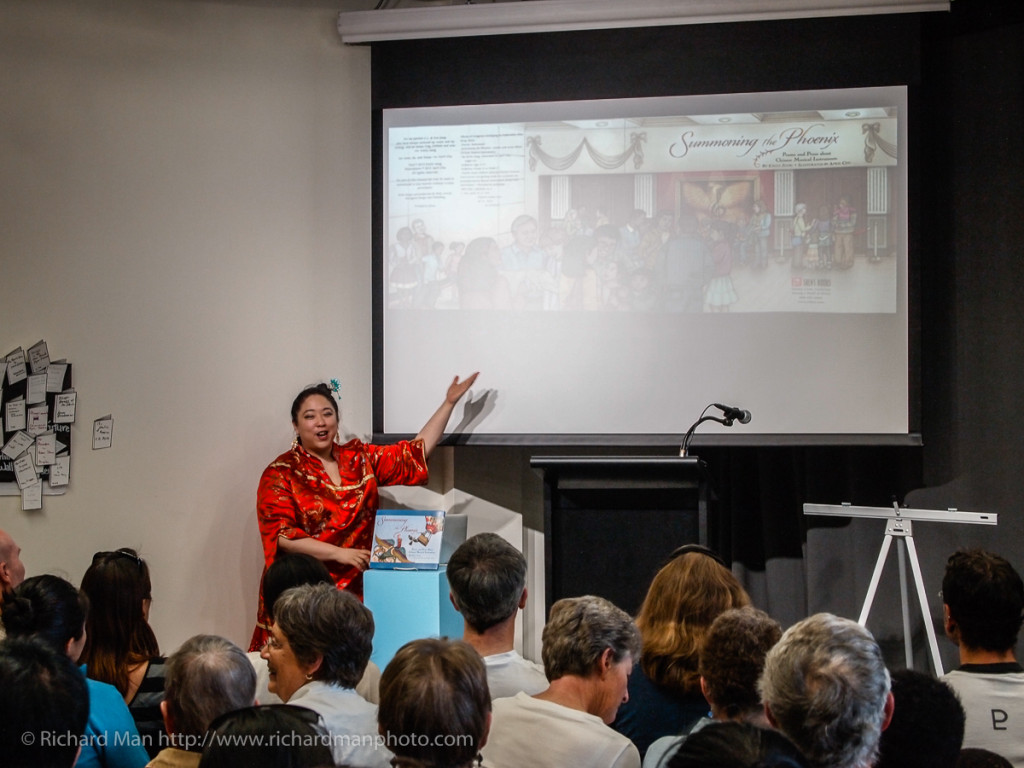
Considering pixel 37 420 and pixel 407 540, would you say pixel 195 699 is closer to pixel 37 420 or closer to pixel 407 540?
pixel 407 540

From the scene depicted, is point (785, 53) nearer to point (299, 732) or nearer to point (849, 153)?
point (849, 153)

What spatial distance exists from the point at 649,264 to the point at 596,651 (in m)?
2.47

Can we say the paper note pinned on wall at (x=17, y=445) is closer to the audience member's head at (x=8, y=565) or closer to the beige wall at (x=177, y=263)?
the beige wall at (x=177, y=263)

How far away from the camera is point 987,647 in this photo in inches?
86.2

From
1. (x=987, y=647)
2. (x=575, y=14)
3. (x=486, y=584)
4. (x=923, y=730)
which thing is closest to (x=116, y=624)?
(x=486, y=584)

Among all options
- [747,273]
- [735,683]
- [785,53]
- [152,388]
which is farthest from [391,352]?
[735,683]

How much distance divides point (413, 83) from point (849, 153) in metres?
1.86

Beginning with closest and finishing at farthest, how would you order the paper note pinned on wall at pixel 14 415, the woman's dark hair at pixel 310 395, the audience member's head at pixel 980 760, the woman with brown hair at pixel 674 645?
the audience member's head at pixel 980 760 < the woman with brown hair at pixel 674 645 < the woman's dark hair at pixel 310 395 < the paper note pinned on wall at pixel 14 415

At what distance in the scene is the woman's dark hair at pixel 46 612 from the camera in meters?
2.04

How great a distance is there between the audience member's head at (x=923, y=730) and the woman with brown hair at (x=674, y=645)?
1.69ft

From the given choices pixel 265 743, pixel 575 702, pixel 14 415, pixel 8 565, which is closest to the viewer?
pixel 265 743

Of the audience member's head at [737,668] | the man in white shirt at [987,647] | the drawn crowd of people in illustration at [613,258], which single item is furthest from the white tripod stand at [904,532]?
the audience member's head at [737,668]

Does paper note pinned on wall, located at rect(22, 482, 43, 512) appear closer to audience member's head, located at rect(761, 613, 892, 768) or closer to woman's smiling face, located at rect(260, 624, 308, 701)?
woman's smiling face, located at rect(260, 624, 308, 701)

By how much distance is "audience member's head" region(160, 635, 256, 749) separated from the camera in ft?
5.49
